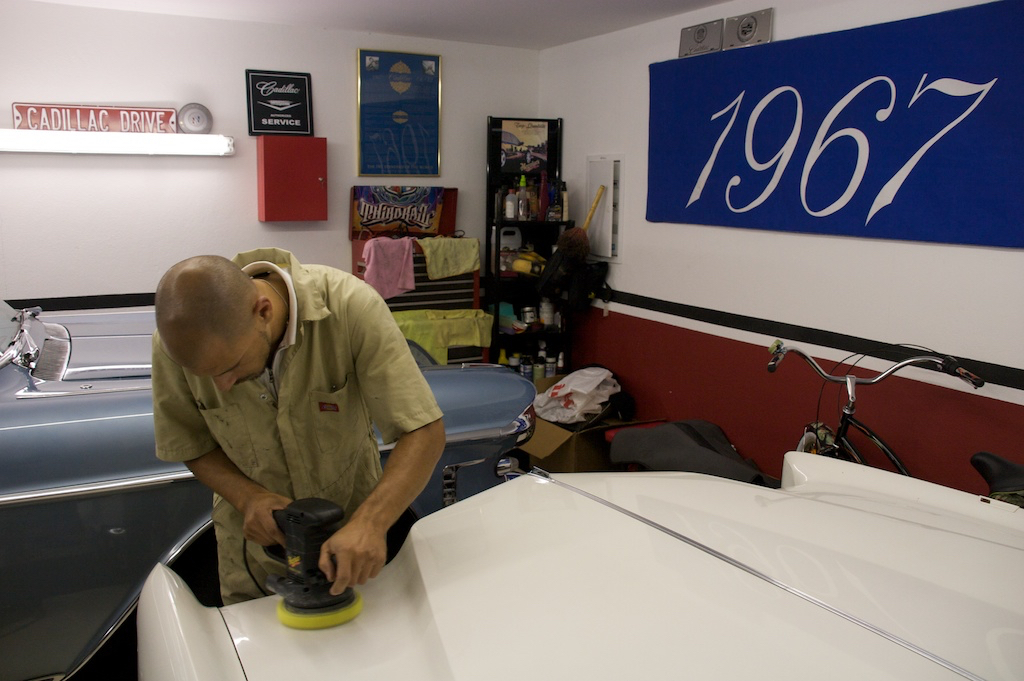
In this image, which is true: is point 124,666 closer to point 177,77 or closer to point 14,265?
point 14,265

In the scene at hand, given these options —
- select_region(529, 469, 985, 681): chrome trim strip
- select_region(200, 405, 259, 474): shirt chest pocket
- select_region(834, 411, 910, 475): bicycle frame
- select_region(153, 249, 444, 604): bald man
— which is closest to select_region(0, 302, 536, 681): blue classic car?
select_region(153, 249, 444, 604): bald man

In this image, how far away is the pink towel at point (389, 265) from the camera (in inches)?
208

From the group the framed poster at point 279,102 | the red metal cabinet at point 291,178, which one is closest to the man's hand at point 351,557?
the red metal cabinet at point 291,178

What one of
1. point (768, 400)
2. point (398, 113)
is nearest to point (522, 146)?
point (398, 113)

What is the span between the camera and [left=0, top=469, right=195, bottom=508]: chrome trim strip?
7.22ft

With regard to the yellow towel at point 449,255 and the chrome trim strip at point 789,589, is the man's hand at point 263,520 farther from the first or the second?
the yellow towel at point 449,255

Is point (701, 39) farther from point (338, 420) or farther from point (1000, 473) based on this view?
point (338, 420)

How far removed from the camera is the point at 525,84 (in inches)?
239

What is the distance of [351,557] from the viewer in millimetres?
1347

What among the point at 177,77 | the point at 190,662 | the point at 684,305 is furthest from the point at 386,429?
the point at 177,77

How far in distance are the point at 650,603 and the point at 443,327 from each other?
4.26 meters

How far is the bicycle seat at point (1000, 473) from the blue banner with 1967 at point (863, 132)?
1279 mm

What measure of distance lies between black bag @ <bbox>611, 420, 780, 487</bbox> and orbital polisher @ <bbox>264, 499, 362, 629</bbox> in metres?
2.26

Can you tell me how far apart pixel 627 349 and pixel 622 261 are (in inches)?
23.9
